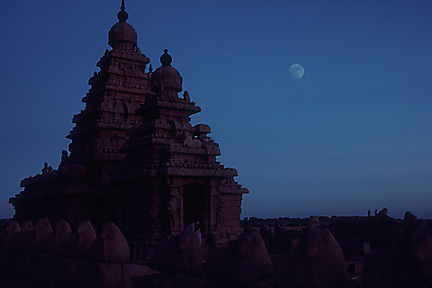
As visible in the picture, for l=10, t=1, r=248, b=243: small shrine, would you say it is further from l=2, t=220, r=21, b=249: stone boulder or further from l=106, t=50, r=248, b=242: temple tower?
l=2, t=220, r=21, b=249: stone boulder

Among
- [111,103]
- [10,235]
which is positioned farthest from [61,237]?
[111,103]

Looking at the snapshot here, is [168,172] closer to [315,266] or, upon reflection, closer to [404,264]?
[315,266]

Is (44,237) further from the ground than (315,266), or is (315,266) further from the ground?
(315,266)

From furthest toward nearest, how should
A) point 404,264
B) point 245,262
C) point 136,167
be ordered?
point 136,167, point 245,262, point 404,264

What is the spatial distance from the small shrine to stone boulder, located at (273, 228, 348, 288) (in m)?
11.5

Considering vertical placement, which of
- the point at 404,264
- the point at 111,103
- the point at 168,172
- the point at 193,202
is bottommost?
the point at 404,264

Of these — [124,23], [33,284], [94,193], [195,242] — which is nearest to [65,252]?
[33,284]

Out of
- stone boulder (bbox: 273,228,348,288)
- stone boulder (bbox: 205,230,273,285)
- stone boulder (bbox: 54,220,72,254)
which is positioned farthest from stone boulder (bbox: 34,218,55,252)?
stone boulder (bbox: 273,228,348,288)

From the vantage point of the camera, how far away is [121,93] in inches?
1017

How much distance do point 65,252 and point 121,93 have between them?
15786mm

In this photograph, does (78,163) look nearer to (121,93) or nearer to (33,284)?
(121,93)

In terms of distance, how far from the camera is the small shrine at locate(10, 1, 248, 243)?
17562 mm

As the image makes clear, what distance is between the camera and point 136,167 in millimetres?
18891

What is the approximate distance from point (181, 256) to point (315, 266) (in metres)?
2.99
